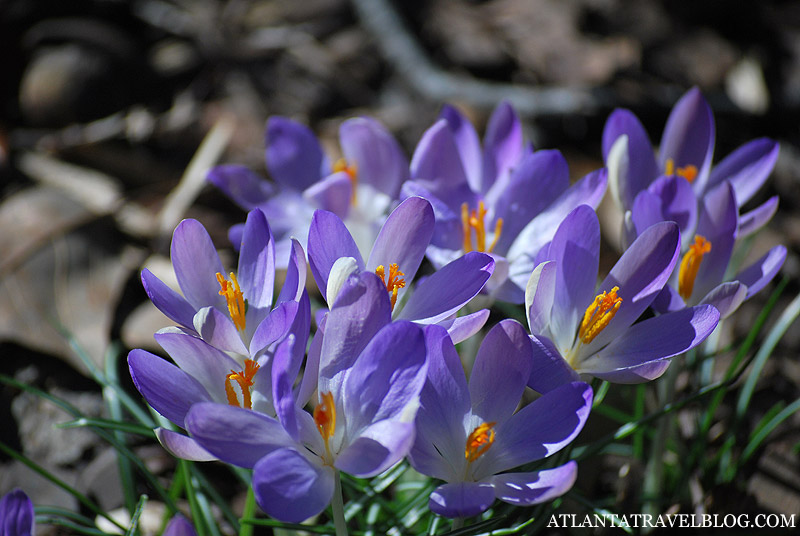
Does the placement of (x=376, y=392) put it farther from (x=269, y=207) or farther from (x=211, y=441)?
(x=269, y=207)

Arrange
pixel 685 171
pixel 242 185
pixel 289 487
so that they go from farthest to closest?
pixel 242 185 → pixel 685 171 → pixel 289 487

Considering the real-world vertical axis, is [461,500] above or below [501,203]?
below

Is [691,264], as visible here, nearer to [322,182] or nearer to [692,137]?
[692,137]

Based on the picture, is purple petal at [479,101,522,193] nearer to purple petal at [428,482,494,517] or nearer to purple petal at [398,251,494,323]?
purple petal at [398,251,494,323]

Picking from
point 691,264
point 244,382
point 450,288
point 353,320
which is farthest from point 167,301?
point 691,264

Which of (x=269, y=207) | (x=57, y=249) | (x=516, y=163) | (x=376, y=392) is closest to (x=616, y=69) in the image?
(x=516, y=163)
